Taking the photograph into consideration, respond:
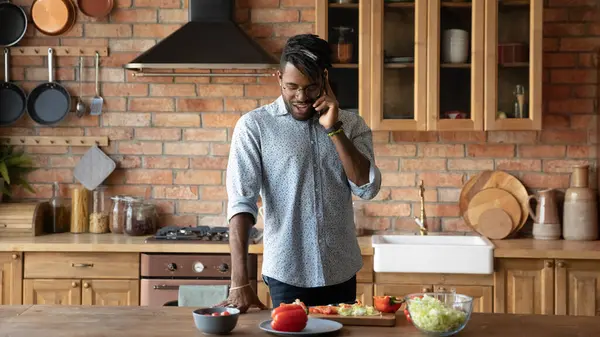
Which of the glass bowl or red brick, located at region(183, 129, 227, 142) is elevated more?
red brick, located at region(183, 129, 227, 142)

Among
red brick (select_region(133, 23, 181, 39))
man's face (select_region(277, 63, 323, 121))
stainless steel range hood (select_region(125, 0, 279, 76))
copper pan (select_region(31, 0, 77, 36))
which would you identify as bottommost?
man's face (select_region(277, 63, 323, 121))

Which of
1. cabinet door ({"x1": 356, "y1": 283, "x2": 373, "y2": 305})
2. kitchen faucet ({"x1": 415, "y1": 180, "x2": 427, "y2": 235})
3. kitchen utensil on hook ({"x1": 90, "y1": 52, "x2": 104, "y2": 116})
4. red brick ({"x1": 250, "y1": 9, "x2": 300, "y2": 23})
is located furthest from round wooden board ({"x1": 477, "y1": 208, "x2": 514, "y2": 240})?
kitchen utensil on hook ({"x1": 90, "y1": 52, "x2": 104, "y2": 116})

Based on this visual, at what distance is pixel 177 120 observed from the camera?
15.6ft

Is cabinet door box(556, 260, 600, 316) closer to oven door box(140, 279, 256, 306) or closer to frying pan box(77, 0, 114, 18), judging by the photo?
oven door box(140, 279, 256, 306)

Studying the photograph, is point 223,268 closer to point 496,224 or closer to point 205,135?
point 205,135

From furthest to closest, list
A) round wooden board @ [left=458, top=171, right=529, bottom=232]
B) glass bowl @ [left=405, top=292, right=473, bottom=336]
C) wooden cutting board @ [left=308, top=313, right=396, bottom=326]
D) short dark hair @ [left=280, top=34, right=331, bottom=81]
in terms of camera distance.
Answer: round wooden board @ [left=458, top=171, right=529, bottom=232] → short dark hair @ [left=280, top=34, right=331, bottom=81] → wooden cutting board @ [left=308, top=313, right=396, bottom=326] → glass bowl @ [left=405, top=292, right=473, bottom=336]

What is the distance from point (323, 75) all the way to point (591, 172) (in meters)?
2.32

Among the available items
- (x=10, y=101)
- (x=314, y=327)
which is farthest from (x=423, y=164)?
(x=314, y=327)

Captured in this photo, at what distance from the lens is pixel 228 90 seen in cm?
471

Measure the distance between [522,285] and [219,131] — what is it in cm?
176

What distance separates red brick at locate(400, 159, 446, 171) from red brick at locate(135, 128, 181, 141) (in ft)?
3.99

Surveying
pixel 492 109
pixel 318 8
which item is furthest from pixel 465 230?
pixel 318 8

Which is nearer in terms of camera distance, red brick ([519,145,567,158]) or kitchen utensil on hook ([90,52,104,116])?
red brick ([519,145,567,158])

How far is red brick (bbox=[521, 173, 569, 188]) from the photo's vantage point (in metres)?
4.62
